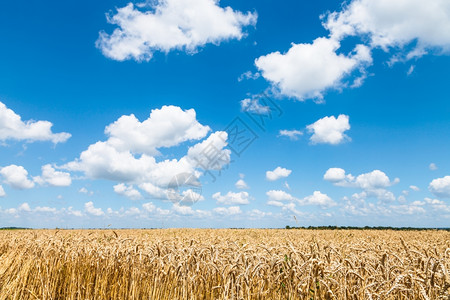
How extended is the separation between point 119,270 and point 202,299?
2.28 meters

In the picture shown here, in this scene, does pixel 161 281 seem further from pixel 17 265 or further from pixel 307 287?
pixel 17 265

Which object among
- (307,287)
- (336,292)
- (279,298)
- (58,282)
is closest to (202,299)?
(279,298)

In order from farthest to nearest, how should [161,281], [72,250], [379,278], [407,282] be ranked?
1. [72,250]
2. [161,281]
3. [379,278]
4. [407,282]

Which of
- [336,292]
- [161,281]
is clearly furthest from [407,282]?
[161,281]

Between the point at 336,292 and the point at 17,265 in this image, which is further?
the point at 17,265

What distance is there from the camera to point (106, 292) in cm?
594

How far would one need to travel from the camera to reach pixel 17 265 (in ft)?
24.0

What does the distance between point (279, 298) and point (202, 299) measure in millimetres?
1394

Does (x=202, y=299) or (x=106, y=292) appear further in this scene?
(x=106, y=292)

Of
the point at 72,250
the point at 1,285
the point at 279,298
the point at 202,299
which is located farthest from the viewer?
the point at 72,250

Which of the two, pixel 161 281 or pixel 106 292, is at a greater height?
pixel 161 281

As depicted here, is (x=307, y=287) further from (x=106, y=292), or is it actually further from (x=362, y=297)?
(x=106, y=292)

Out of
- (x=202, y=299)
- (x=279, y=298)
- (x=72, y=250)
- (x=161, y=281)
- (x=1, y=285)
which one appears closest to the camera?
(x=279, y=298)

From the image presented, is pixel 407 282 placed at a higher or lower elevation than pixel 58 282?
higher
